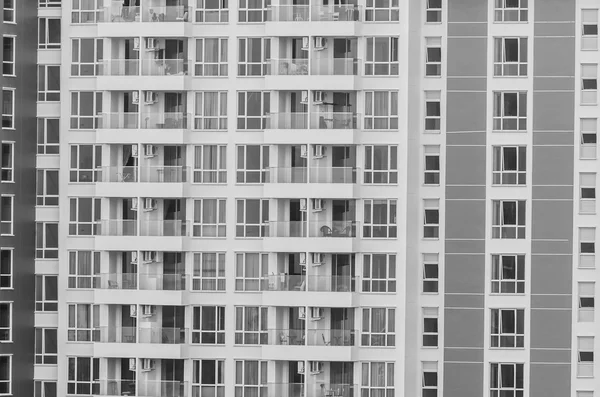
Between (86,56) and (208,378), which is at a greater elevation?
(86,56)

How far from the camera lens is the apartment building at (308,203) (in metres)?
49.6

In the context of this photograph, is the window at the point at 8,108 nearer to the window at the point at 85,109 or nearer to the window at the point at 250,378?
the window at the point at 85,109

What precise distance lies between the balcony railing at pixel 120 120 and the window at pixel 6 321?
338 inches

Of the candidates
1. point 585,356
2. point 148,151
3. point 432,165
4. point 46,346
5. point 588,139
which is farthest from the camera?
point 46,346

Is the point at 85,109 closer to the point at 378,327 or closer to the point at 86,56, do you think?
the point at 86,56

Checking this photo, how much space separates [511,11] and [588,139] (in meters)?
6.28

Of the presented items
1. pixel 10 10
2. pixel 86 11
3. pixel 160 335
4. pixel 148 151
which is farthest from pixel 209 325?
pixel 10 10

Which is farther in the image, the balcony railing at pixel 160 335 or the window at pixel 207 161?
the window at pixel 207 161

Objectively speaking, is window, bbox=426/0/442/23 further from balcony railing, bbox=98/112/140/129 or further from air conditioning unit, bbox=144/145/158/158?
balcony railing, bbox=98/112/140/129

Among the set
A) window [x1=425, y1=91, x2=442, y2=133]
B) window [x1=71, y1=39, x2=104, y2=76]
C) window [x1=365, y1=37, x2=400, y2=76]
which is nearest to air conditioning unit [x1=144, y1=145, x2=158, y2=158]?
window [x1=71, y1=39, x2=104, y2=76]

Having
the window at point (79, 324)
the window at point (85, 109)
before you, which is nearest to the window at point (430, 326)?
the window at point (79, 324)

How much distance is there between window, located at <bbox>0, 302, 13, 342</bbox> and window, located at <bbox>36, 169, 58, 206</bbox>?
4691mm

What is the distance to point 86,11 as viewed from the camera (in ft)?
169

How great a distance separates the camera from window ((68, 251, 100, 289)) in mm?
51219
